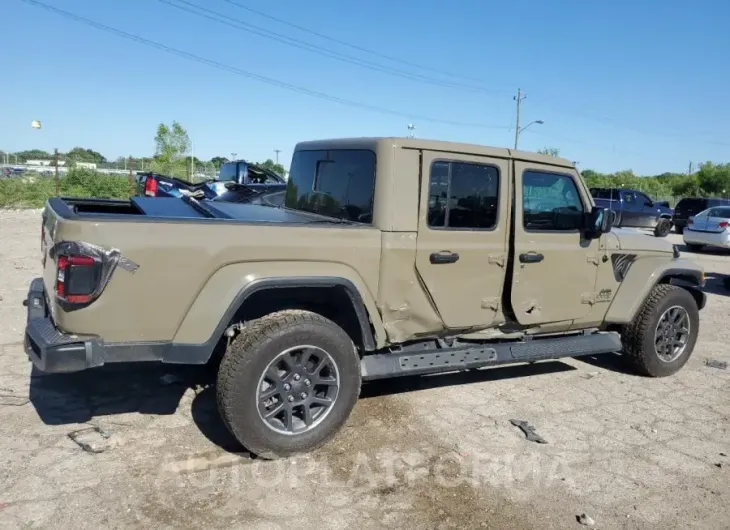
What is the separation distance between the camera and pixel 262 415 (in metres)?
3.54

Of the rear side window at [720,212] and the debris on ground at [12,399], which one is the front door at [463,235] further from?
the rear side window at [720,212]

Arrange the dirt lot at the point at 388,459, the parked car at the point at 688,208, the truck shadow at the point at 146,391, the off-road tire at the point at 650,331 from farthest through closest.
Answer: the parked car at the point at 688,208
the off-road tire at the point at 650,331
the truck shadow at the point at 146,391
the dirt lot at the point at 388,459

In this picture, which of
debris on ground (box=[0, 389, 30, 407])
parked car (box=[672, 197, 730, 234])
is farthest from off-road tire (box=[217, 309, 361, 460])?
parked car (box=[672, 197, 730, 234])

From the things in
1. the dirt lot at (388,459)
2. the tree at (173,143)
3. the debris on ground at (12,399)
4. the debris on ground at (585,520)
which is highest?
the tree at (173,143)

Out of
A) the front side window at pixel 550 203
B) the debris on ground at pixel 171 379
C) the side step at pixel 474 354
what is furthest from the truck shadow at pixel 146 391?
the front side window at pixel 550 203

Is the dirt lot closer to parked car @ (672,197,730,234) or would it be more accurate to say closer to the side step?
the side step

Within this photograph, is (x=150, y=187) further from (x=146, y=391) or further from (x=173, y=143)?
(x=173, y=143)

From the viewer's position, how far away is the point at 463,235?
419cm

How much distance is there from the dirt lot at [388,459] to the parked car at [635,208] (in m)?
18.3

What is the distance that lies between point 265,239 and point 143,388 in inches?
78.2

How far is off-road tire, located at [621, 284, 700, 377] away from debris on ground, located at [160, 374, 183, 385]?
3.98m

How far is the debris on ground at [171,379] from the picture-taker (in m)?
4.77

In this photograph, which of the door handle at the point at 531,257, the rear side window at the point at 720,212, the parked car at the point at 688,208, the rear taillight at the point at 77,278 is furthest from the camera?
the parked car at the point at 688,208

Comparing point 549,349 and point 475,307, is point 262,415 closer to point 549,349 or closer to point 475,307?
point 475,307
